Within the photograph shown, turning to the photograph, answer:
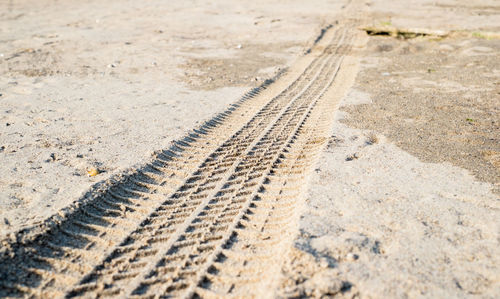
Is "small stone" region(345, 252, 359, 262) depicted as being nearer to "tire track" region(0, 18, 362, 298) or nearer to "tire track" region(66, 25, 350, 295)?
"tire track" region(0, 18, 362, 298)

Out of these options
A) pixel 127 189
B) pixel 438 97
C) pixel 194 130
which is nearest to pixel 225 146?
pixel 194 130

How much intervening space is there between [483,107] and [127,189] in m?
5.24

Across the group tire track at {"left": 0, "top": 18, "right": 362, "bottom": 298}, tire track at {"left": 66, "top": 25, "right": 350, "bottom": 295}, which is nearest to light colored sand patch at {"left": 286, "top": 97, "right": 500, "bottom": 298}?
tire track at {"left": 0, "top": 18, "right": 362, "bottom": 298}

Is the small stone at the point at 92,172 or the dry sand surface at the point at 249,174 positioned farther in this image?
the small stone at the point at 92,172

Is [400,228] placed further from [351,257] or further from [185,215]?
[185,215]

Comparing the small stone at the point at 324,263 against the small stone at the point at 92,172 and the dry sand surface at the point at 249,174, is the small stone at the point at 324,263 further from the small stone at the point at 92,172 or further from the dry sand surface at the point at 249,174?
the small stone at the point at 92,172

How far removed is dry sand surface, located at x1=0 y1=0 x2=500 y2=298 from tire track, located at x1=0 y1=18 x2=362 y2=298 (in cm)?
1

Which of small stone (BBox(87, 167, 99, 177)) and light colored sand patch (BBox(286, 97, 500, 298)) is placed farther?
small stone (BBox(87, 167, 99, 177))

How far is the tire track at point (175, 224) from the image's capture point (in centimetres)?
265

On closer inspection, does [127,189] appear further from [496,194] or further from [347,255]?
[496,194]

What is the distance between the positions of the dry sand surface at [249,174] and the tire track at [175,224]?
0.01 meters

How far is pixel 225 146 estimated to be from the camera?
189 inches

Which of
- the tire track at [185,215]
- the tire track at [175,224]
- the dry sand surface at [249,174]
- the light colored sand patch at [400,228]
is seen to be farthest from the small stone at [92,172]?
the light colored sand patch at [400,228]

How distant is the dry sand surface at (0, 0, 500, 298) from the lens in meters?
2.70
